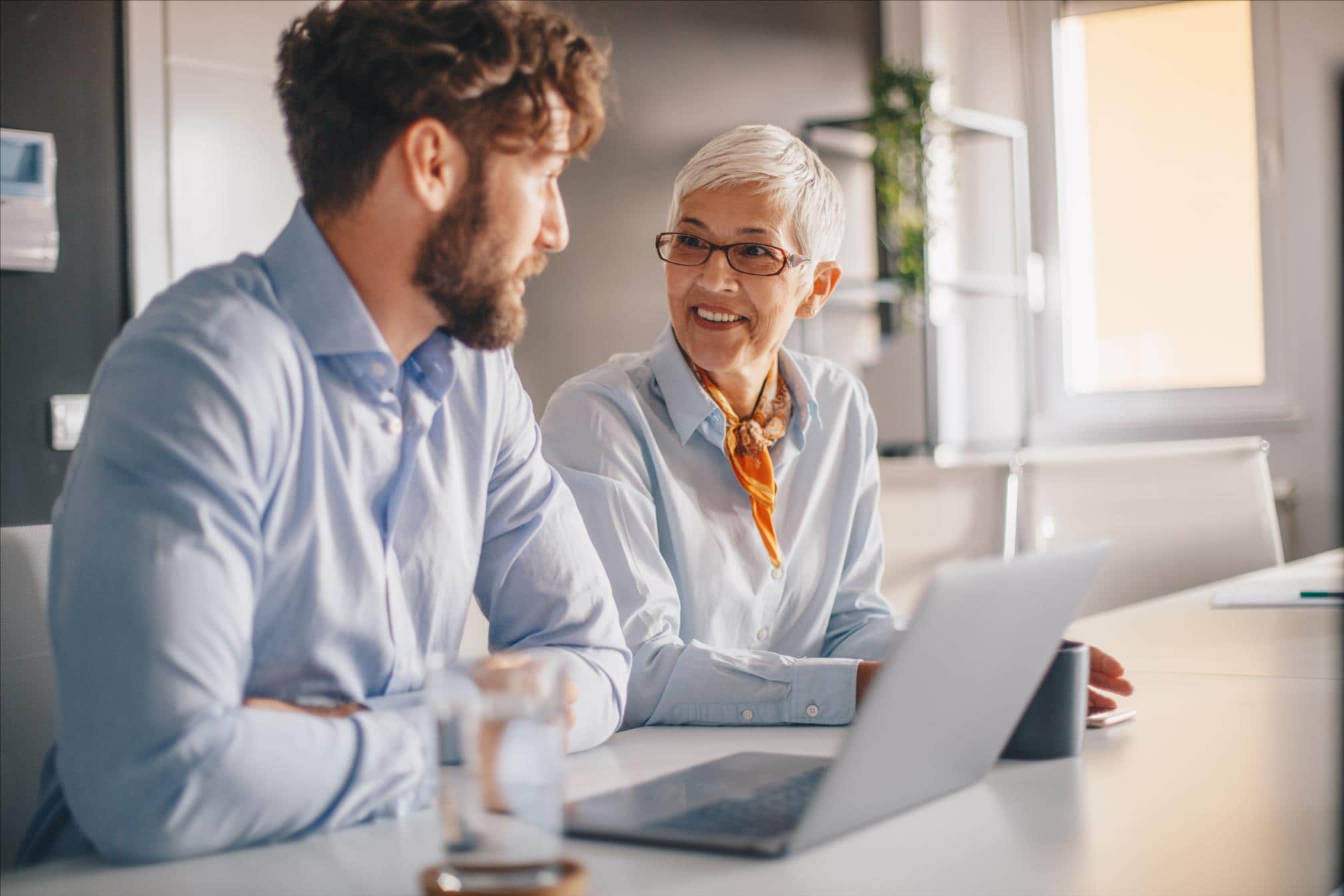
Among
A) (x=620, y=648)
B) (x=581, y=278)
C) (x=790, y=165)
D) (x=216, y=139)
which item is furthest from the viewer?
(x=581, y=278)

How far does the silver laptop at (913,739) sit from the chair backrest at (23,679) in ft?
1.72

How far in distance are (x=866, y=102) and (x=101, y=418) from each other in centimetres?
424

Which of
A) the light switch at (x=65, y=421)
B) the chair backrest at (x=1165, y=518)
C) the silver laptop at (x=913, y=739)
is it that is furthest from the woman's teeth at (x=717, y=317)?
the chair backrest at (x=1165, y=518)

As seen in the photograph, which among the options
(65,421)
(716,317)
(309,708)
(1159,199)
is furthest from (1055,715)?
(1159,199)

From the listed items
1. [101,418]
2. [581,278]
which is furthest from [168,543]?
[581,278]

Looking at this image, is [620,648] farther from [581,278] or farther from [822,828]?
[581,278]

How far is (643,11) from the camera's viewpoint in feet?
13.0

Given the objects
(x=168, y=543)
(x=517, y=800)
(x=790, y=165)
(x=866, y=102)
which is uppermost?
(x=866, y=102)

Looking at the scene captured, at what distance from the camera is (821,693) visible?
4.77 ft

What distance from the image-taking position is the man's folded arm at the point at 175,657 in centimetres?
92

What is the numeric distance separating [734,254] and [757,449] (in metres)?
0.28

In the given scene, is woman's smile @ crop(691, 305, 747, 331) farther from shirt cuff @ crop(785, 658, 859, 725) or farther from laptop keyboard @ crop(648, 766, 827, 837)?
laptop keyboard @ crop(648, 766, 827, 837)

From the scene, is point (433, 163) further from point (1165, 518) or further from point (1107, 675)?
point (1165, 518)

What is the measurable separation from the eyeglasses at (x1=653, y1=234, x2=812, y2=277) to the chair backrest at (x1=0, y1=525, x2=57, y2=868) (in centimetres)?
98
